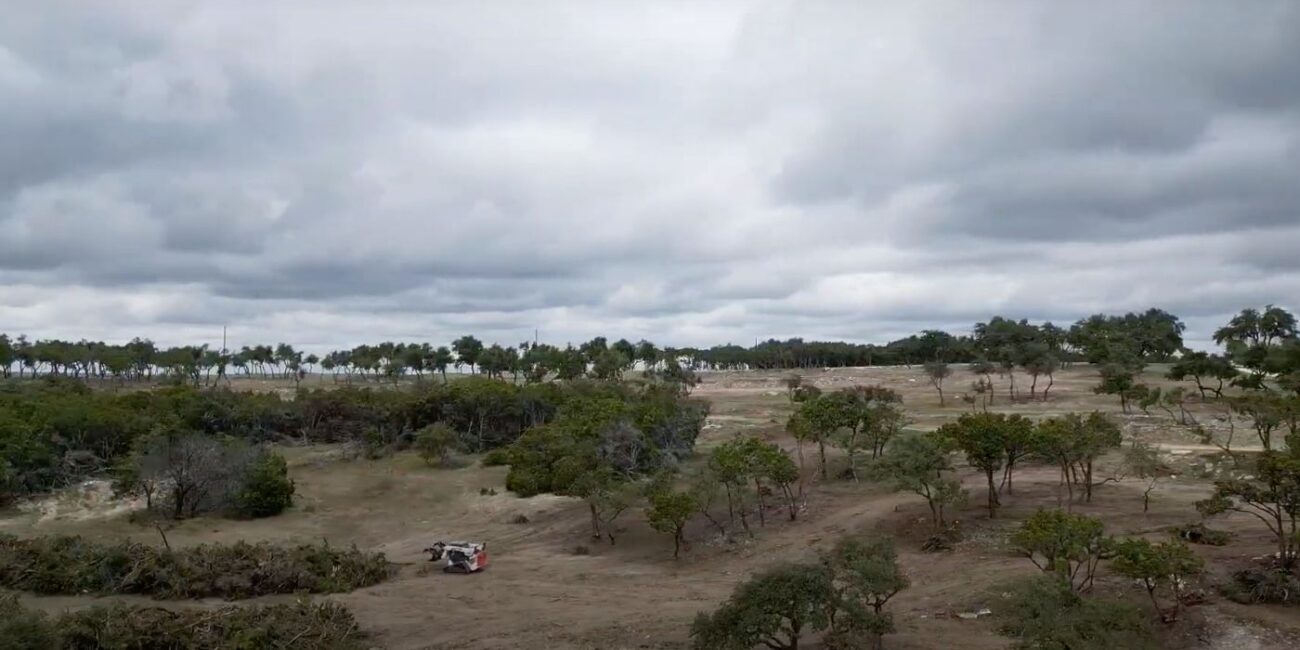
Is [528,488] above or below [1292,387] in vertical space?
below

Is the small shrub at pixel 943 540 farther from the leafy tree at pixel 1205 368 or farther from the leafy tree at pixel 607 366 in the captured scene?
the leafy tree at pixel 607 366

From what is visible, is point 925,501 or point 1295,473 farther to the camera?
point 925,501

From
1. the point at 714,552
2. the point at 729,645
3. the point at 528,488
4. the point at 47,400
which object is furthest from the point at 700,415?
the point at 47,400

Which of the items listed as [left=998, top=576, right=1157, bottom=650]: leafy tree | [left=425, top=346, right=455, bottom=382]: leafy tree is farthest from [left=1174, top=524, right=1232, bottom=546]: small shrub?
[left=425, top=346, right=455, bottom=382]: leafy tree

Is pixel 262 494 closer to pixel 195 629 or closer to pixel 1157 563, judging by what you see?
pixel 195 629

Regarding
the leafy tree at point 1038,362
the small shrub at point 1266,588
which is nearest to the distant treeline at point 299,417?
the small shrub at point 1266,588

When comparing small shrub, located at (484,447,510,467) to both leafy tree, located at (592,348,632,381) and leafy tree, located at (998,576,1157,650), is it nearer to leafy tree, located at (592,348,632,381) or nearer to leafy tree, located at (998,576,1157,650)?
leafy tree, located at (592,348,632,381)

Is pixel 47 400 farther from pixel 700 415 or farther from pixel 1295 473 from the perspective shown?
pixel 1295 473
